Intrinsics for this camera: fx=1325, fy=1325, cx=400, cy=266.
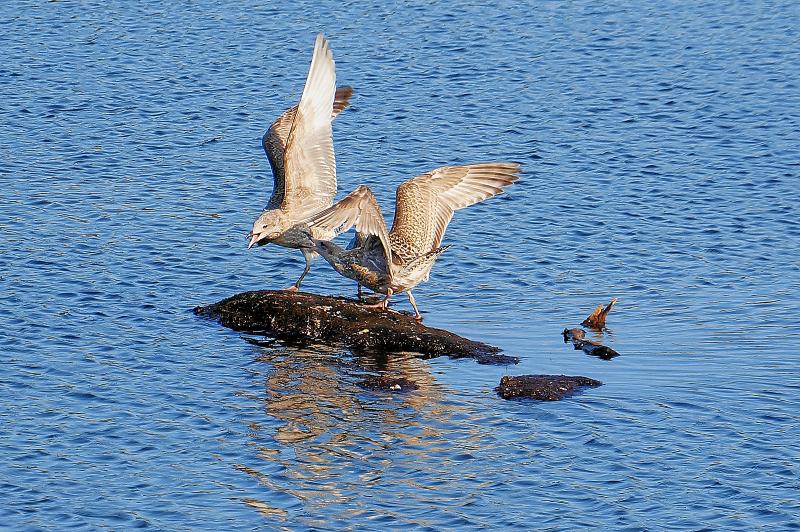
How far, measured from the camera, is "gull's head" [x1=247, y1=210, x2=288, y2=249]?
1441 cm

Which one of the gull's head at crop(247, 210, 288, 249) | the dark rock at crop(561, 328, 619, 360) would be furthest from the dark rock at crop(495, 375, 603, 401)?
the gull's head at crop(247, 210, 288, 249)

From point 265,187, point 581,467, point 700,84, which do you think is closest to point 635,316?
point 581,467

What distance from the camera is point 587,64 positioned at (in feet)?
80.0

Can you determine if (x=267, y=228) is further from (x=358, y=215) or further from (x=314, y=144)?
(x=358, y=215)

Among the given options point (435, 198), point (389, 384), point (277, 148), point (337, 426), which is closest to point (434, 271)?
point (435, 198)

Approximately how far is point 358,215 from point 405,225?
50.2 inches

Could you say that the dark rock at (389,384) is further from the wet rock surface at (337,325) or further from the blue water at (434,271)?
the wet rock surface at (337,325)

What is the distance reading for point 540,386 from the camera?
1239 centimetres

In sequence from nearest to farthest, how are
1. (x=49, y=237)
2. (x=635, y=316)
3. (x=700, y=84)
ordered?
(x=635, y=316) < (x=49, y=237) < (x=700, y=84)

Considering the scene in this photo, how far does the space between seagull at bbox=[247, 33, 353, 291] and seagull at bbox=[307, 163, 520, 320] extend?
0.58 m

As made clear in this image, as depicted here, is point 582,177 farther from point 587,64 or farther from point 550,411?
point 550,411

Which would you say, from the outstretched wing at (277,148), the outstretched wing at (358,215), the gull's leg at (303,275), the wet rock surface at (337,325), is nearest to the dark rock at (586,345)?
the wet rock surface at (337,325)

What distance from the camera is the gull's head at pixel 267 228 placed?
47.3 feet

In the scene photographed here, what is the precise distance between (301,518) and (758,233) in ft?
30.1
